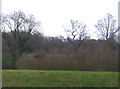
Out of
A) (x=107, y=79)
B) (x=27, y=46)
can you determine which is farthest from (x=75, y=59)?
(x=27, y=46)

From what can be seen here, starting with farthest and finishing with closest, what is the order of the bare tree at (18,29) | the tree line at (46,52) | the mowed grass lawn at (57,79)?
the bare tree at (18,29)
the tree line at (46,52)
the mowed grass lawn at (57,79)

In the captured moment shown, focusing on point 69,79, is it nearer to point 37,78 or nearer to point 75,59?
point 37,78

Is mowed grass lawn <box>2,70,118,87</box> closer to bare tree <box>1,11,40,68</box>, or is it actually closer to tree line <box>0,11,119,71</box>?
tree line <box>0,11,119,71</box>

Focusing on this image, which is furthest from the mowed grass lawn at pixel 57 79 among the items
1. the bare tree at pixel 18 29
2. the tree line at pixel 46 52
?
the bare tree at pixel 18 29

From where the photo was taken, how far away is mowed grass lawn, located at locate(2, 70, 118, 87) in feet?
36.8

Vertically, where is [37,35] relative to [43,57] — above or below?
above

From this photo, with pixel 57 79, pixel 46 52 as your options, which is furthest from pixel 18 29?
pixel 57 79

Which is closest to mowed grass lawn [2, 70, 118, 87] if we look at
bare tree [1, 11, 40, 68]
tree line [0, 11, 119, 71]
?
tree line [0, 11, 119, 71]

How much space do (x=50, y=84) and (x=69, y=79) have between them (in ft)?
4.82

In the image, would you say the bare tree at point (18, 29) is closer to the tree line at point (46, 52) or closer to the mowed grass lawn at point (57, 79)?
the tree line at point (46, 52)

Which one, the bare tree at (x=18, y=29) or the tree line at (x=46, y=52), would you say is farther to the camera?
the bare tree at (x=18, y=29)

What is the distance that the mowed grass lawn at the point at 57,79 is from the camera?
11219 millimetres

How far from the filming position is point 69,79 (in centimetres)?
1182

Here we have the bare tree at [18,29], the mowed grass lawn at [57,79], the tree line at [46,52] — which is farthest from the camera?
the bare tree at [18,29]
